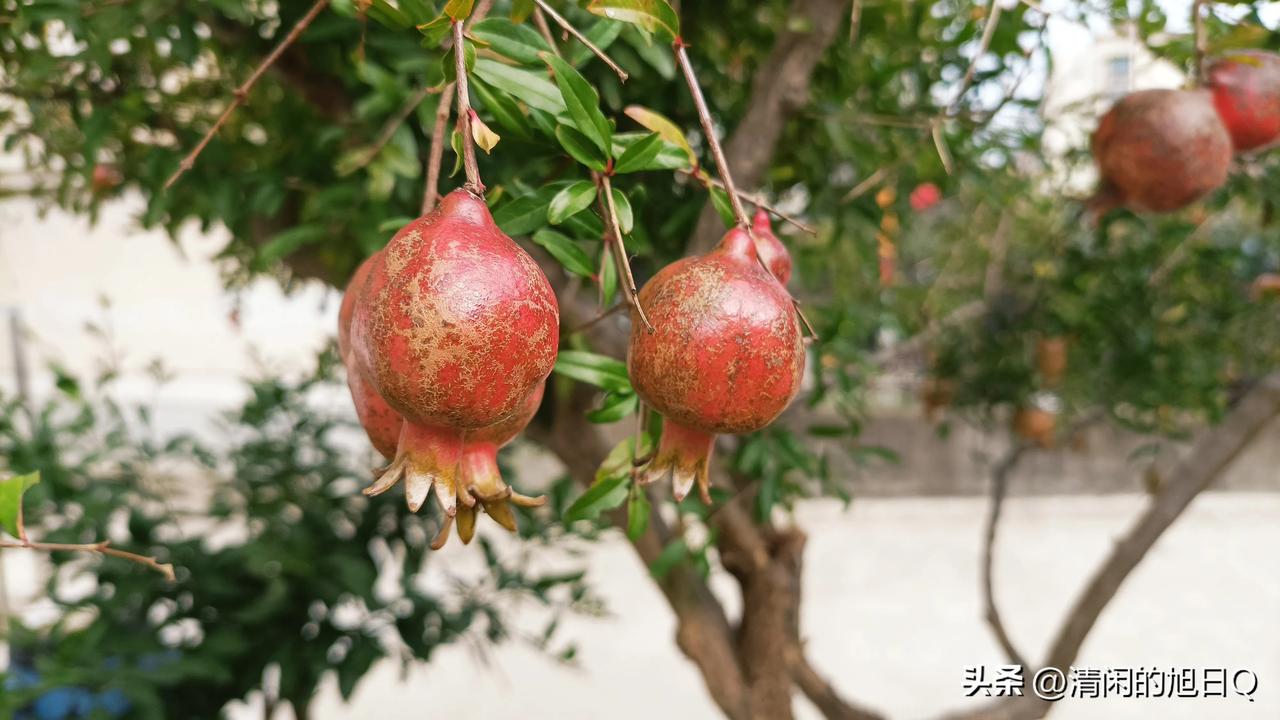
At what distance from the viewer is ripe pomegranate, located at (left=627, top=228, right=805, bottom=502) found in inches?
13.0

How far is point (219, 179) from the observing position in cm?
78

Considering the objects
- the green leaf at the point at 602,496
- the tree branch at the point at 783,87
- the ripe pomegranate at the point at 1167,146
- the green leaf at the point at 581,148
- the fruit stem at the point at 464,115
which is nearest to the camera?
the fruit stem at the point at 464,115

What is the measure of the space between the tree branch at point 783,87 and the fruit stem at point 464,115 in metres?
0.43

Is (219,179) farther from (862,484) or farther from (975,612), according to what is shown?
(862,484)

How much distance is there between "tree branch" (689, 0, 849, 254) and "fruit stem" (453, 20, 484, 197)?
1.43 feet

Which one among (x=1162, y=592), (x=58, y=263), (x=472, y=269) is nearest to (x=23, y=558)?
(x=58, y=263)

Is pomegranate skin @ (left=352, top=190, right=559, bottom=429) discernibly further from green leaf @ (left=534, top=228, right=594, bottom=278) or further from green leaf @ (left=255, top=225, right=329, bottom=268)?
green leaf @ (left=255, top=225, right=329, bottom=268)

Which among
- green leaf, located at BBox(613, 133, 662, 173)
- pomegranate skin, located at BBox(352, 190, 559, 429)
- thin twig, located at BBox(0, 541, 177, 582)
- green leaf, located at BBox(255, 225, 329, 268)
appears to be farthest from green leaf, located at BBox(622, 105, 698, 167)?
green leaf, located at BBox(255, 225, 329, 268)

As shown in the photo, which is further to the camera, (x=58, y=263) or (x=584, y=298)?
(x=58, y=263)

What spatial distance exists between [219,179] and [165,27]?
0.42ft

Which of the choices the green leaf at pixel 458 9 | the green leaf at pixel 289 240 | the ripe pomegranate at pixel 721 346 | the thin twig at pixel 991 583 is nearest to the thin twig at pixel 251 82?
the green leaf at pixel 458 9

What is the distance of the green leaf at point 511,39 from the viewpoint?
394mm

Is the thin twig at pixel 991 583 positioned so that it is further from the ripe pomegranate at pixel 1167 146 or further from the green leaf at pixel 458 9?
the green leaf at pixel 458 9

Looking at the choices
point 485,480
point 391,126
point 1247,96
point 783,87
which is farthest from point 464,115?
point 1247,96
